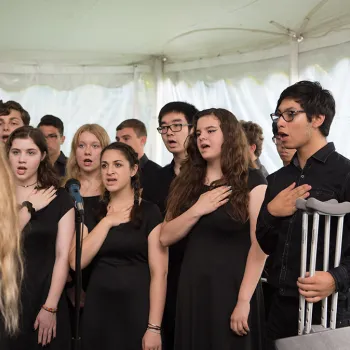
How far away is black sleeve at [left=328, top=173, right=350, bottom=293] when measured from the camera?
1.87 meters

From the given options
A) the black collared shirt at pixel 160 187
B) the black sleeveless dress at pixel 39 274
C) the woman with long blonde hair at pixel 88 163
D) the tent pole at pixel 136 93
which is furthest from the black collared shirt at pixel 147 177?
the tent pole at pixel 136 93

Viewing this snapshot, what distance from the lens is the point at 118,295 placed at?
2.87 meters

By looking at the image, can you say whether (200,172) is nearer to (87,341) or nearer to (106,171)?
(106,171)

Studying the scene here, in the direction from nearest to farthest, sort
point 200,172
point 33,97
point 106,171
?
1. point 200,172
2. point 106,171
3. point 33,97

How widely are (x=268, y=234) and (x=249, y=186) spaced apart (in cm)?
55

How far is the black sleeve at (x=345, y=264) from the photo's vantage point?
1.87 metres

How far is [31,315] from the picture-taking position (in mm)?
2951

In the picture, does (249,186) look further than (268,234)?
Yes

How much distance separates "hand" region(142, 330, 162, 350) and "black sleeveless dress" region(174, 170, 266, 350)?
0.67 ft

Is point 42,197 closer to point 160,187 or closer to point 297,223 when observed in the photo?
point 160,187

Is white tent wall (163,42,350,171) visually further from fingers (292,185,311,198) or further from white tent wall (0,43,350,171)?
fingers (292,185,311,198)

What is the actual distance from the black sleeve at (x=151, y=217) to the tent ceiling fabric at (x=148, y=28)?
1.95 m

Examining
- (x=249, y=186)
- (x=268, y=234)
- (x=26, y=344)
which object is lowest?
(x=26, y=344)

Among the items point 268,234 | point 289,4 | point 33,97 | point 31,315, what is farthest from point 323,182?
point 33,97
